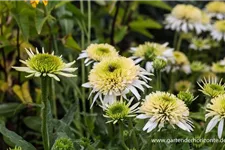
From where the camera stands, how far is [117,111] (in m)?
0.86

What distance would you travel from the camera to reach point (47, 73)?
Answer: 829 millimetres

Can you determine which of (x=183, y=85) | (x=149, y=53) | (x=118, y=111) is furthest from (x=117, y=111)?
(x=183, y=85)

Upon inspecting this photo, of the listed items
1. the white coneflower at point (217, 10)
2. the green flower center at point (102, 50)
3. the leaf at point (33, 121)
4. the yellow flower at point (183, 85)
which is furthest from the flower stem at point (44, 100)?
the white coneflower at point (217, 10)

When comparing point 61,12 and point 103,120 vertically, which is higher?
point 61,12

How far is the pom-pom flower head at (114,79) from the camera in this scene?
Answer: 0.89 metres

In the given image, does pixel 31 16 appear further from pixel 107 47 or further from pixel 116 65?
pixel 116 65

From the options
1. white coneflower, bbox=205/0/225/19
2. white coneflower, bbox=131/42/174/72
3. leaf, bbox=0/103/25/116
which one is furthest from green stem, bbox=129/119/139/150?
white coneflower, bbox=205/0/225/19

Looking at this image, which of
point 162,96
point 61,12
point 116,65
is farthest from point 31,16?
point 162,96

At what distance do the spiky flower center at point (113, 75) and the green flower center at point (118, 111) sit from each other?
0.03 m

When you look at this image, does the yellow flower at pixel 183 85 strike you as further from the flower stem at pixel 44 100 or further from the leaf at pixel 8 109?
the flower stem at pixel 44 100

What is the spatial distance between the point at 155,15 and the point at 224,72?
2.16 ft

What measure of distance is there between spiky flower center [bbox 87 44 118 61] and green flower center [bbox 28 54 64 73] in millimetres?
161

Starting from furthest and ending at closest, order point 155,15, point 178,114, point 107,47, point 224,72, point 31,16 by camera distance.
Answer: point 155,15, point 224,72, point 31,16, point 107,47, point 178,114

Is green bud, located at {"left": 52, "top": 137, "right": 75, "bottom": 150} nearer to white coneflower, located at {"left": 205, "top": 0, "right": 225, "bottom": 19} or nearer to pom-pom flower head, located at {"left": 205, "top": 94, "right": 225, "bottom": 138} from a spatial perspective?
pom-pom flower head, located at {"left": 205, "top": 94, "right": 225, "bottom": 138}
